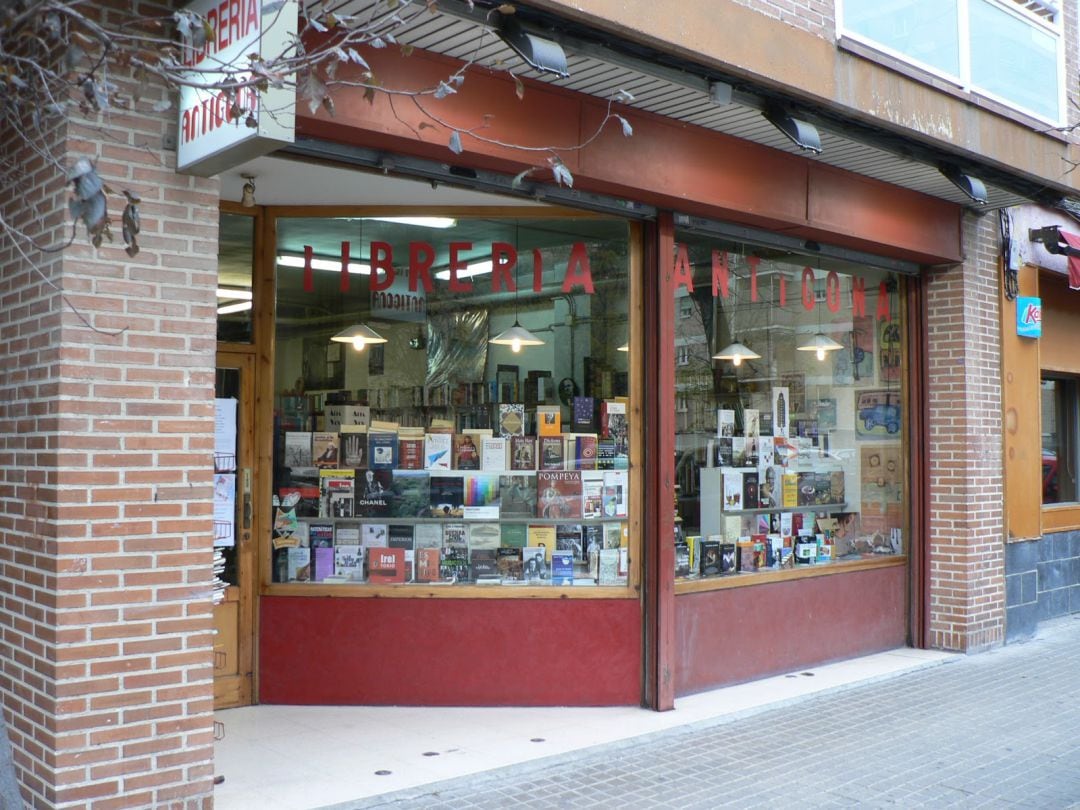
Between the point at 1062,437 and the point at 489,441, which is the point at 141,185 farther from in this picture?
the point at 1062,437

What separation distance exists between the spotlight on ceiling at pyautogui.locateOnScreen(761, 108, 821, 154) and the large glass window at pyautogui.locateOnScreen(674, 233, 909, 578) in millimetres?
1314

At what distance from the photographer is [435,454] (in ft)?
23.6

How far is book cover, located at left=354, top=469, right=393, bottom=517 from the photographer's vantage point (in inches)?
279

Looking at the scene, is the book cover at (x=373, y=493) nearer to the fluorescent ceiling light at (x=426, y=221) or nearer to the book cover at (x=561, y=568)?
the book cover at (x=561, y=568)

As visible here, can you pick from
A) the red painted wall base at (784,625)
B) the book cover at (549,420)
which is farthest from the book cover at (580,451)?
the red painted wall base at (784,625)

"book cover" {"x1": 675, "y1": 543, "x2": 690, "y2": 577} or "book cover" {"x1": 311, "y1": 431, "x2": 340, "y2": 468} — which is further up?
"book cover" {"x1": 311, "y1": 431, "x2": 340, "y2": 468}

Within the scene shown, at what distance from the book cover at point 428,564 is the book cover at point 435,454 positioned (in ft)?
1.97

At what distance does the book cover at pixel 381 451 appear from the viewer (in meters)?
7.14

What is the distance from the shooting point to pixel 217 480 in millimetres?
6590

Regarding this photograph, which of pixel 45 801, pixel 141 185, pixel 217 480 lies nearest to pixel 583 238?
pixel 217 480

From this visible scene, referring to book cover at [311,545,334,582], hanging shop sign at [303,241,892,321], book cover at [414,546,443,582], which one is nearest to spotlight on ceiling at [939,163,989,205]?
hanging shop sign at [303,241,892,321]

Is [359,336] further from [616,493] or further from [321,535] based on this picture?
[616,493]

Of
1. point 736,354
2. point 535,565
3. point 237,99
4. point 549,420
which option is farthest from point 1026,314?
point 237,99

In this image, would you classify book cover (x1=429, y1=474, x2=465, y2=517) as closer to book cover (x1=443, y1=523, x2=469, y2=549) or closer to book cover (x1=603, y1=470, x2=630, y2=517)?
book cover (x1=443, y1=523, x2=469, y2=549)
